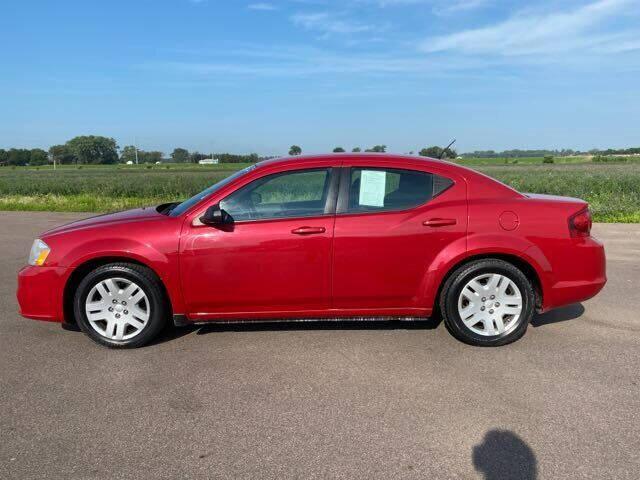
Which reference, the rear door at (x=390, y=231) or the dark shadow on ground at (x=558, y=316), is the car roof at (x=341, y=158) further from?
the dark shadow on ground at (x=558, y=316)

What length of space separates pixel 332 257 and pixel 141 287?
1583 millimetres

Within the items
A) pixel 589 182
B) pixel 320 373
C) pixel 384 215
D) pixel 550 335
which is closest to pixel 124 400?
pixel 320 373

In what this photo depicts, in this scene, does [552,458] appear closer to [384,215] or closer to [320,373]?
[320,373]

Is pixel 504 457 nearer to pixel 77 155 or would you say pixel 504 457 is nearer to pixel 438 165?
pixel 438 165

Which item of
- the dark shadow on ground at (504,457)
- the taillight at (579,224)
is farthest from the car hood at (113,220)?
the taillight at (579,224)

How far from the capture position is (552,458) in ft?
8.60

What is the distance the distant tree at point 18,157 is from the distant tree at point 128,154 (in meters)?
20.5

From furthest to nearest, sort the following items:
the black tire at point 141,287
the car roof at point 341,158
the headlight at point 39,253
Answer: the car roof at point 341,158
the headlight at point 39,253
the black tire at point 141,287

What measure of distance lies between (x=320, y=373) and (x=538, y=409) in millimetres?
1461

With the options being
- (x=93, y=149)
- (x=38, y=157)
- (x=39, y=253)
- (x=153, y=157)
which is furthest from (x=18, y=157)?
(x=39, y=253)

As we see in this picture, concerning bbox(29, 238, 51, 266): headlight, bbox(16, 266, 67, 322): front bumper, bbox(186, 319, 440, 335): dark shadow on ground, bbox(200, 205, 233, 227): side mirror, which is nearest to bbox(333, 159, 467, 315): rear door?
bbox(186, 319, 440, 335): dark shadow on ground

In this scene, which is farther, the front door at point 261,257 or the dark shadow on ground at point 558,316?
the dark shadow on ground at point 558,316

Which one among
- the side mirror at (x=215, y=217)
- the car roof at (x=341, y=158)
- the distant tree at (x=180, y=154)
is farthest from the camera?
the distant tree at (x=180, y=154)

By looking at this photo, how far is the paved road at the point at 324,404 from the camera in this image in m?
2.61
